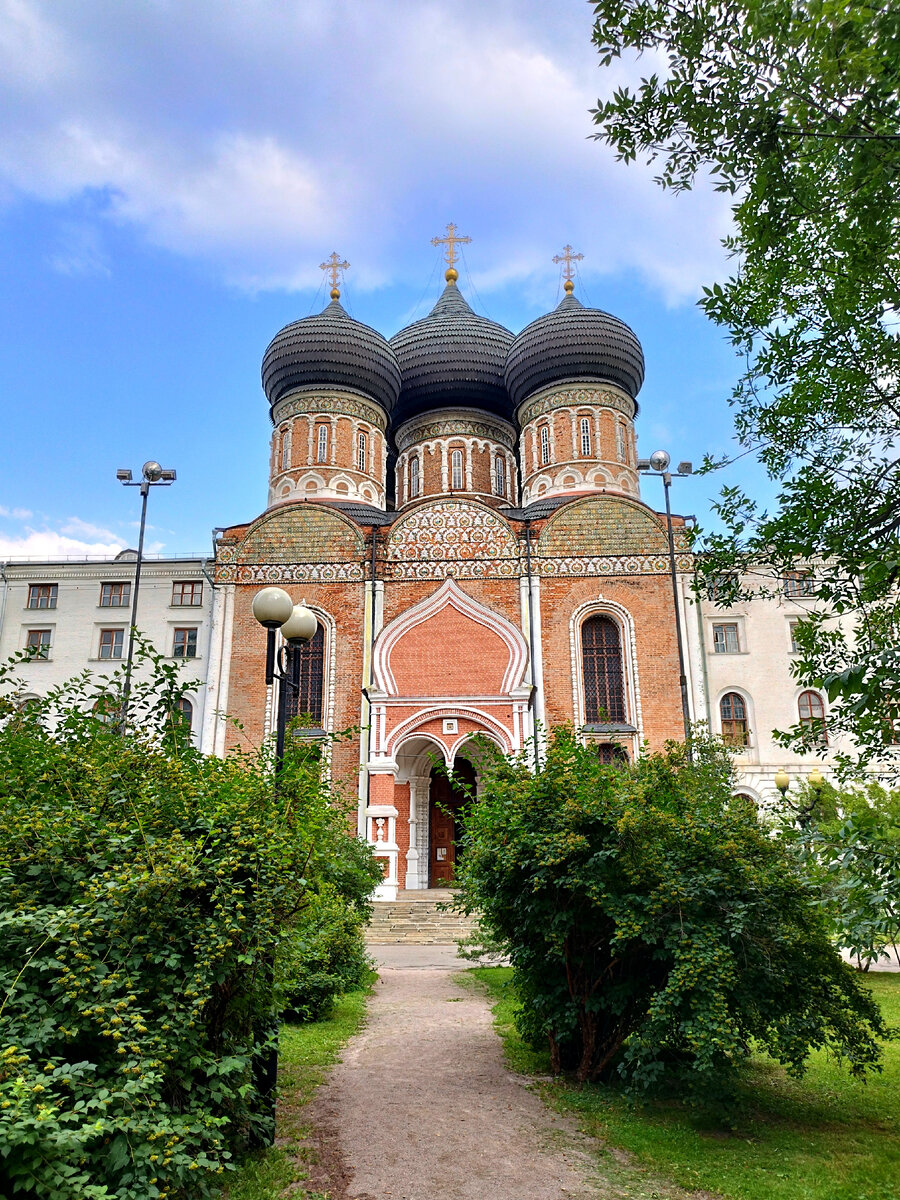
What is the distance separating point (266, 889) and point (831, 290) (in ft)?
17.6

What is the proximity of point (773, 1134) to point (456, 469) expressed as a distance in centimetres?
2492

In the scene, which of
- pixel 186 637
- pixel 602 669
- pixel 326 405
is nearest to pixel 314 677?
pixel 186 637

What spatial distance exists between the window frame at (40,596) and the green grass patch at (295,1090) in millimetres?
18781

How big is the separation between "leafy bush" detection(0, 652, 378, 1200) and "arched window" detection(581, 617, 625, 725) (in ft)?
60.0

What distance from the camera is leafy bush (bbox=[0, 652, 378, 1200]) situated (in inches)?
134

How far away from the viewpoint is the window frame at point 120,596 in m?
25.8

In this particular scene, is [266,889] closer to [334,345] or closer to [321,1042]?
[321,1042]

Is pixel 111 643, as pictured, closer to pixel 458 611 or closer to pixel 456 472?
pixel 458 611

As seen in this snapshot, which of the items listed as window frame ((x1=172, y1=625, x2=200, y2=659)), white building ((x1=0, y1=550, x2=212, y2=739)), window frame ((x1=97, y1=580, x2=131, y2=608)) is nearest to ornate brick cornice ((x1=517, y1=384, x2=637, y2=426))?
white building ((x1=0, y1=550, x2=212, y2=739))

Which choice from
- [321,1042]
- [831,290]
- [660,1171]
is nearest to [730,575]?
[831,290]

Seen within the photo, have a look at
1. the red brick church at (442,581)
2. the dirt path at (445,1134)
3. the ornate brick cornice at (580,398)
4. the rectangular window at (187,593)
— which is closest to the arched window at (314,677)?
the red brick church at (442,581)

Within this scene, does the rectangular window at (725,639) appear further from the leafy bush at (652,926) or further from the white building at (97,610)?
the leafy bush at (652,926)

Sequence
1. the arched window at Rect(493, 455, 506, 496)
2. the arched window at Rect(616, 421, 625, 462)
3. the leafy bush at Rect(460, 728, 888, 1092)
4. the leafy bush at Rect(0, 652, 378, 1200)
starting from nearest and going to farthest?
the leafy bush at Rect(0, 652, 378, 1200)
the leafy bush at Rect(460, 728, 888, 1092)
the arched window at Rect(616, 421, 625, 462)
the arched window at Rect(493, 455, 506, 496)

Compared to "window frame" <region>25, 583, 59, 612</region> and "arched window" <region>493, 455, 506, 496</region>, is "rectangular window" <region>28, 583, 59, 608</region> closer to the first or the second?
"window frame" <region>25, 583, 59, 612</region>
